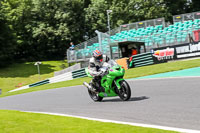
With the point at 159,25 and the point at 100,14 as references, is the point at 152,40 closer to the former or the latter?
the point at 159,25

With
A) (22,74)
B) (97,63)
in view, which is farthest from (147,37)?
(22,74)

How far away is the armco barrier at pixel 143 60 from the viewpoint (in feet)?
77.8

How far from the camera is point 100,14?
51.9 metres

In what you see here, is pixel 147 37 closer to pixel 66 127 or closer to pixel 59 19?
pixel 66 127

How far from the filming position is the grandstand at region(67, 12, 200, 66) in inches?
956

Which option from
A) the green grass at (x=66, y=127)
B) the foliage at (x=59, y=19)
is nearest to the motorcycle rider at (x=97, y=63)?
the green grass at (x=66, y=127)

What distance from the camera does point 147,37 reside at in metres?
26.1

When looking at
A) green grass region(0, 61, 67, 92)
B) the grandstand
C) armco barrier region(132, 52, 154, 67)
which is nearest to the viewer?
armco barrier region(132, 52, 154, 67)

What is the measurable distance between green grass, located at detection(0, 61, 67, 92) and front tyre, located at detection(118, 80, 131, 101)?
86.3 ft

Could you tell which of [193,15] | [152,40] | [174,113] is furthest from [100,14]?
[174,113]

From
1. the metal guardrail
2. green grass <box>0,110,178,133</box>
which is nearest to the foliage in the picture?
the metal guardrail

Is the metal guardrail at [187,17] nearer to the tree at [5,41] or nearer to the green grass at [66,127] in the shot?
the tree at [5,41]

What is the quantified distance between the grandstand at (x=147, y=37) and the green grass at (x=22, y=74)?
10099 millimetres

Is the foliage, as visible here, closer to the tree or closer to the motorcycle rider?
the tree
